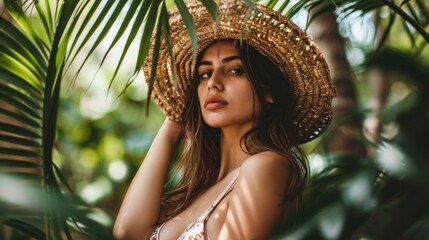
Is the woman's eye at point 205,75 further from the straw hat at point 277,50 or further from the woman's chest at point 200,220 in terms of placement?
the woman's chest at point 200,220

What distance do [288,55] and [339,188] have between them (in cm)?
104

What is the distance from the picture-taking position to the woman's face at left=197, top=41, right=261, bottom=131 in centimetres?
225

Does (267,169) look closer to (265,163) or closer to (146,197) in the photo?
(265,163)

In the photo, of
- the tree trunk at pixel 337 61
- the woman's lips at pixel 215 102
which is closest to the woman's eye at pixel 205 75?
the woman's lips at pixel 215 102

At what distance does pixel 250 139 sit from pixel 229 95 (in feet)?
0.49

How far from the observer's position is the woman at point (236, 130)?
2.09 m

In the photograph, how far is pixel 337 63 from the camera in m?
3.46

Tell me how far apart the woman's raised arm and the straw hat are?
0.20 m

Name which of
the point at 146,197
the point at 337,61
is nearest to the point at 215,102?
the point at 146,197

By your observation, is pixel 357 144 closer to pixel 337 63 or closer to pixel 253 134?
pixel 337 63

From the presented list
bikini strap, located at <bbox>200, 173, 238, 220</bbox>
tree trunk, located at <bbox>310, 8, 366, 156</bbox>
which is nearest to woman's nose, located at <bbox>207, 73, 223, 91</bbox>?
bikini strap, located at <bbox>200, 173, 238, 220</bbox>

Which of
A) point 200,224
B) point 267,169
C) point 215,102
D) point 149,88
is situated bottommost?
point 200,224

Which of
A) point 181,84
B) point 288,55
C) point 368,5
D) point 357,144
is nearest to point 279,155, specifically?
point 288,55

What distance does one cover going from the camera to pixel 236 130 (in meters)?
2.33
